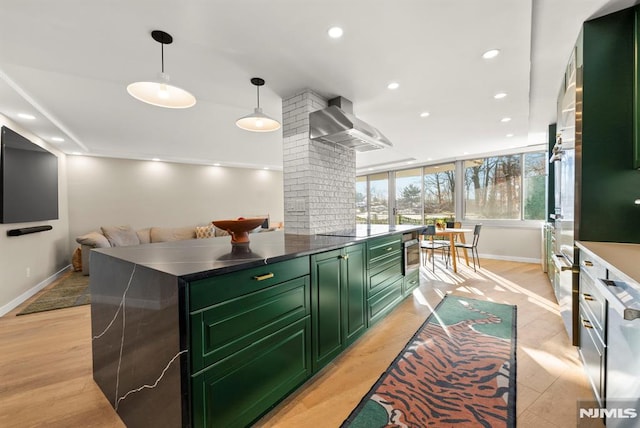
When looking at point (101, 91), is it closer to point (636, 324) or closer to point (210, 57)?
point (210, 57)

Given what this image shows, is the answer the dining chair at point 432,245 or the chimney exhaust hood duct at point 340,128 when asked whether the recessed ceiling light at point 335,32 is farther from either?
the dining chair at point 432,245

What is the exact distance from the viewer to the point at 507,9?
179cm

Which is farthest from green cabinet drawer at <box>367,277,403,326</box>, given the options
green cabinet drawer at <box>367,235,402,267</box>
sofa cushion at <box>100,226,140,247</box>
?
sofa cushion at <box>100,226,140,247</box>

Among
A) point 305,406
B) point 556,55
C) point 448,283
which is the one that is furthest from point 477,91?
point 305,406

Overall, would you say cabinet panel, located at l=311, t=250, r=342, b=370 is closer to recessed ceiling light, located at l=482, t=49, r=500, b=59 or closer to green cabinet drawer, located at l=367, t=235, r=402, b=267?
green cabinet drawer, located at l=367, t=235, r=402, b=267

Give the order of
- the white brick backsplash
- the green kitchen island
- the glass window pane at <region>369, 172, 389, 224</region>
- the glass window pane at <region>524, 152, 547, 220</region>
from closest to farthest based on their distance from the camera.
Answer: the green kitchen island → the white brick backsplash → the glass window pane at <region>524, 152, 547, 220</region> → the glass window pane at <region>369, 172, 389, 224</region>

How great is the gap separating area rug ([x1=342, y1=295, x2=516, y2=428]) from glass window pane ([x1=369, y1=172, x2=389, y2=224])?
19.4ft

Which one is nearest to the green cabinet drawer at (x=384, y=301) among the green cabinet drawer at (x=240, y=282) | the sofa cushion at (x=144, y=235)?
the green cabinet drawer at (x=240, y=282)

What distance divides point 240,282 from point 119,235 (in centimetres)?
566

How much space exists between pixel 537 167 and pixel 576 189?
4549 mm

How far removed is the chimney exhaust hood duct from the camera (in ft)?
8.80

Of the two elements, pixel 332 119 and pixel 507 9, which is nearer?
pixel 507 9

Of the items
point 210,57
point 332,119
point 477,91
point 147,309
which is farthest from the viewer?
point 477,91

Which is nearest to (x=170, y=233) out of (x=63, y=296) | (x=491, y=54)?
(x=63, y=296)
